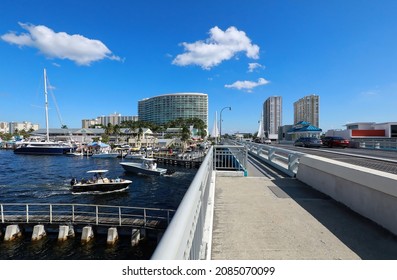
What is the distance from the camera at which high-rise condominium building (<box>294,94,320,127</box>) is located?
4028 inches

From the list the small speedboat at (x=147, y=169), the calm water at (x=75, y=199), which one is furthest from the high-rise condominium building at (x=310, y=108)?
the small speedboat at (x=147, y=169)

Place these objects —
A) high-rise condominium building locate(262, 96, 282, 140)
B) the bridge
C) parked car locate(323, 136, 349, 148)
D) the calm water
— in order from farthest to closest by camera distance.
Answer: high-rise condominium building locate(262, 96, 282, 140) → parked car locate(323, 136, 349, 148) → the calm water → the bridge

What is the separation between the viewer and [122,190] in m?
33.7

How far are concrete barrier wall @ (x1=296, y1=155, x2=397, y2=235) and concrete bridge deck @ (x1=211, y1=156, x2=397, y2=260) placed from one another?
19cm

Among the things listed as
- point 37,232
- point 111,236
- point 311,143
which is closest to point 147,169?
point 37,232

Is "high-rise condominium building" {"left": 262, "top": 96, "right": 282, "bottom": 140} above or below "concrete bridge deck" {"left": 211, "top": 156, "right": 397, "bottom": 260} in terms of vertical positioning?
above

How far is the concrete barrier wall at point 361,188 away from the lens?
4.14 m

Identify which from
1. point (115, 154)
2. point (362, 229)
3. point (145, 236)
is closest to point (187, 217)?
point (362, 229)

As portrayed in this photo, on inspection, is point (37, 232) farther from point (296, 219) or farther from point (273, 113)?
point (273, 113)

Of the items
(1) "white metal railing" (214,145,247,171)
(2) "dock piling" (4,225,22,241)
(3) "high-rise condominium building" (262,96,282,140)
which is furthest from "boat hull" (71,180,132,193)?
(3) "high-rise condominium building" (262,96,282,140)

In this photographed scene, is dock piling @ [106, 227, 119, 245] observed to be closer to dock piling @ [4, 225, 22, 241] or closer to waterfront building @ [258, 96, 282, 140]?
dock piling @ [4, 225, 22, 241]

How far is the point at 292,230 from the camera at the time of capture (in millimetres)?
4332

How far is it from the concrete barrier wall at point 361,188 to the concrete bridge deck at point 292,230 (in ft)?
0.61
